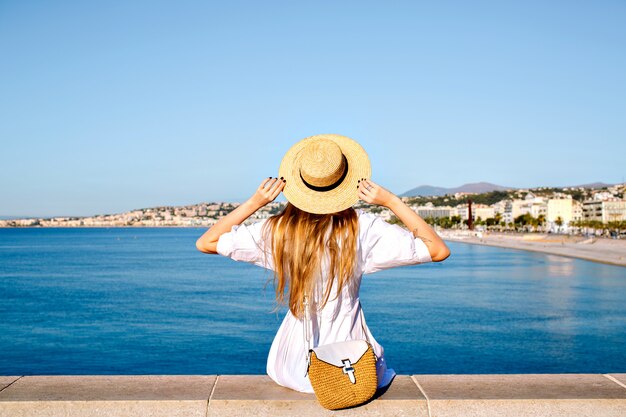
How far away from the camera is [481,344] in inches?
782

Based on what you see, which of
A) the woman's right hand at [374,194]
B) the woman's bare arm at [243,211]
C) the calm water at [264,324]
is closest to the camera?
the woman's right hand at [374,194]

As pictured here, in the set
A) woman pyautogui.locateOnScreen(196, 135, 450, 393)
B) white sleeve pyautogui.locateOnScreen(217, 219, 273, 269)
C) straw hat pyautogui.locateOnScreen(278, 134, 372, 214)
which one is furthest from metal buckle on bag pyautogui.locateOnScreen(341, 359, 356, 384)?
straw hat pyautogui.locateOnScreen(278, 134, 372, 214)

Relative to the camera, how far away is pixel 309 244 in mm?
3178

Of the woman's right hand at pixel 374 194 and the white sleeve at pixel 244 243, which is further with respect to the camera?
the white sleeve at pixel 244 243

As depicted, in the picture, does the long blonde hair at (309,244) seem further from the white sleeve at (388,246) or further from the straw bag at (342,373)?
the straw bag at (342,373)

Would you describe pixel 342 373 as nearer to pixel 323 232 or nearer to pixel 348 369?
pixel 348 369

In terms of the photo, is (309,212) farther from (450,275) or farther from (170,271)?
(170,271)

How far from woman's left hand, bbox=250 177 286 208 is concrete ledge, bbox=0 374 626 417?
863 mm

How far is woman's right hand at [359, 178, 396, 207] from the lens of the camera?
3.03 meters

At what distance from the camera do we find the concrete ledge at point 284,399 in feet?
10.5

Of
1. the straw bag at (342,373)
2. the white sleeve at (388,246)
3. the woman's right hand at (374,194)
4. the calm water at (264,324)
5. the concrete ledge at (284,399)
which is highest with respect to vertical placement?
the woman's right hand at (374,194)

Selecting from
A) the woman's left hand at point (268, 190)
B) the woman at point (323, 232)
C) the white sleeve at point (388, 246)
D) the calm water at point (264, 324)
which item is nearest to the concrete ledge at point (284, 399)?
the woman at point (323, 232)

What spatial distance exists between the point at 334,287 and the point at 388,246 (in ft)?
1.09

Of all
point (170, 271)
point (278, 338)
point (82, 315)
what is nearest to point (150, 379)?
point (278, 338)
